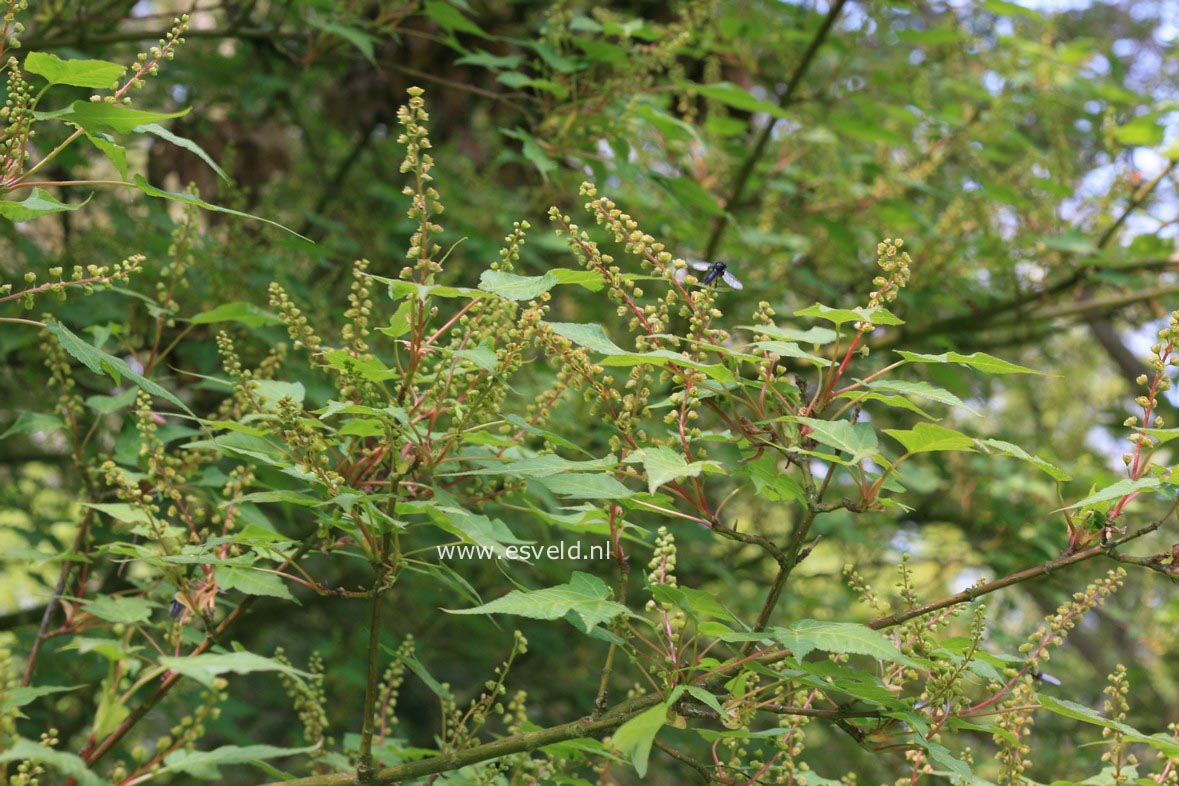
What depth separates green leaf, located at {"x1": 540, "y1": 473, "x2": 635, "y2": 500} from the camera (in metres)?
1.88

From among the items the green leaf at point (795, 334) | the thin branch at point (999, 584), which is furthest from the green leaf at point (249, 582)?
the thin branch at point (999, 584)

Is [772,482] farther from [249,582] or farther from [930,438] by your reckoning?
[249,582]

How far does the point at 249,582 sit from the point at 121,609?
0.33 meters

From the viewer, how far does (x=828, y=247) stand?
520cm

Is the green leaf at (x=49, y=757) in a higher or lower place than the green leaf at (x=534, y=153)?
lower

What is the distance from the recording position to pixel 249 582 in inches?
83.3

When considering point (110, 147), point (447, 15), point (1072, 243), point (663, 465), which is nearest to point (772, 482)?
point (663, 465)

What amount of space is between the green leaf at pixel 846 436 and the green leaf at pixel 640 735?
1.64ft

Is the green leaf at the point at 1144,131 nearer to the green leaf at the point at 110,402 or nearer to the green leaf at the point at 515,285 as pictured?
the green leaf at the point at 515,285

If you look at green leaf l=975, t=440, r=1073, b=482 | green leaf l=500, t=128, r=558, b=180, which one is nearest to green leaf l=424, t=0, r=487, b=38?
green leaf l=500, t=128, r=558, b=180

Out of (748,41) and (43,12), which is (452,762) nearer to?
(43,12)

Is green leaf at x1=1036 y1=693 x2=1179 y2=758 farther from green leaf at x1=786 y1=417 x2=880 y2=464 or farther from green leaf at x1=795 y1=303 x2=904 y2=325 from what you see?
green leaf at x1=795 y1=303 x2=904 y2=325

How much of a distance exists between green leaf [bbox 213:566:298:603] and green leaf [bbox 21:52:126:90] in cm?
92

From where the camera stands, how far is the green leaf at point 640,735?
160cm
